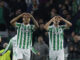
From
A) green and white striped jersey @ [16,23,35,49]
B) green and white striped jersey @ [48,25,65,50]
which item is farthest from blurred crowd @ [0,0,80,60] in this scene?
green and white striped jersey @ [16,23,35,49]

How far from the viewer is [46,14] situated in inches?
549

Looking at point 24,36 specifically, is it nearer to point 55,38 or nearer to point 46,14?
point 55,38

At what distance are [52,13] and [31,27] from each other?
2363 millimetres

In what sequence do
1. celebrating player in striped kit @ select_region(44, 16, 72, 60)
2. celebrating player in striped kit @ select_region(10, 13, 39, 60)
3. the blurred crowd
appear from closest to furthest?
1. celebrating player in striped kit @ select_region(10, 13, 39, 60)
2. celebrating player in striped kit @ select_region(44, 16, 72, 60)
3. the blurred crowd

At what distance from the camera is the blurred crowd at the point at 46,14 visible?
1299 cm

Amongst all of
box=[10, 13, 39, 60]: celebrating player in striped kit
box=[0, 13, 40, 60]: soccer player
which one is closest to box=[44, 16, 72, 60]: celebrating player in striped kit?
box=[0, 13, 40, 60]: soccer player

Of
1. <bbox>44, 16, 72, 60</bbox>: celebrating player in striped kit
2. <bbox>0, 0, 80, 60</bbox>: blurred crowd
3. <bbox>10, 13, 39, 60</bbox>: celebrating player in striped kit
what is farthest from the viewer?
<bbox>0, 0, 80, 60</bbox>: blurred crowd

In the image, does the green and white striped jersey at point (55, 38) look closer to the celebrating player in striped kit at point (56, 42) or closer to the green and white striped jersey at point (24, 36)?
the celebrating player in striped kit at point (56, 42)

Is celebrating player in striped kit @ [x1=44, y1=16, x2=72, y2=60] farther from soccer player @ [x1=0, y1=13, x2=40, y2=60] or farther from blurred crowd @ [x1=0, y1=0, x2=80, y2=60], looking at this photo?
blurred crowd @ [x1=0, y1=0, x2=80, y2=60]

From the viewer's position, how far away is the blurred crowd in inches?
512

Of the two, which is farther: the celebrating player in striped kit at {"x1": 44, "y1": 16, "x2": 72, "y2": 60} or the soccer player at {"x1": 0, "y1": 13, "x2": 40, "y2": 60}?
the celebrating player in striped kit at {"x1": 44, "y1": 16, "x2": 72, "y2": 60}

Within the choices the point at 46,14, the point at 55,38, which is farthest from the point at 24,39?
the point at 46,14

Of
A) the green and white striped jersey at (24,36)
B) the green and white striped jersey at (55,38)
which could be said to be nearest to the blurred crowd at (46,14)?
the green and white striped jersey at (55,38)

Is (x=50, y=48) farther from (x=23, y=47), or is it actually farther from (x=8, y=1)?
(x=8, y=1)
